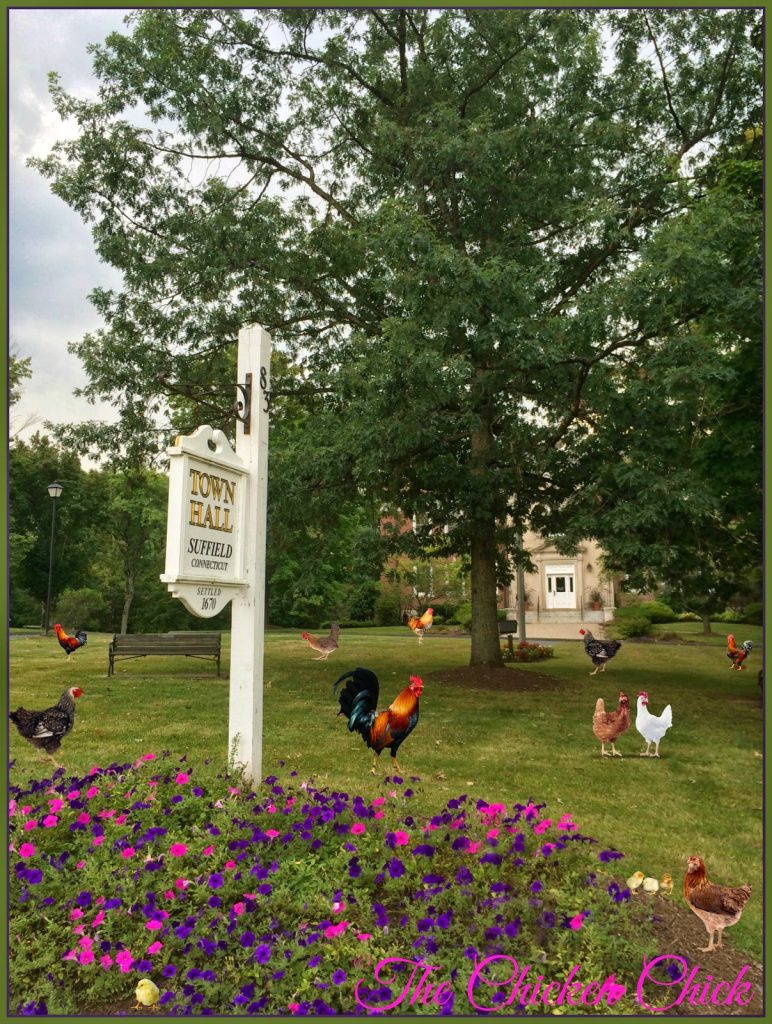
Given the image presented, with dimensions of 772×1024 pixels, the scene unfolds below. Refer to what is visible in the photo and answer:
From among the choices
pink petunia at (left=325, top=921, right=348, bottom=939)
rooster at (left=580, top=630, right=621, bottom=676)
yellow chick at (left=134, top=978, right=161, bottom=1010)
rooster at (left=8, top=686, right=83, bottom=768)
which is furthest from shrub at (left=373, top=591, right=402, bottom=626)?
yellow chick at (left=134, top=978, right=161, bottom=1010)

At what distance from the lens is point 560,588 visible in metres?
44.7

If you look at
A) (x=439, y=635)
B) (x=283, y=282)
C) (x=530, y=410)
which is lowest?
(x=439, y=635)

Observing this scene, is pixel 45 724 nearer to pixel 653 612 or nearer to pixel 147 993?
pixel 147 993

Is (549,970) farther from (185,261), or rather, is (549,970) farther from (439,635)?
(439,635)

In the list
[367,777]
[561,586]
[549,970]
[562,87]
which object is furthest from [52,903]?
[561,586]

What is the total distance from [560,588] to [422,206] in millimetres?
34960

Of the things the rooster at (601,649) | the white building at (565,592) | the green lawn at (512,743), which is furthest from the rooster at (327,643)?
the white building at (565,592)

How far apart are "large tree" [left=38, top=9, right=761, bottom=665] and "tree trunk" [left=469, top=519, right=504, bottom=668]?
0.05 m

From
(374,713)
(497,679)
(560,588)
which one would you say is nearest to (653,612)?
(560,588)

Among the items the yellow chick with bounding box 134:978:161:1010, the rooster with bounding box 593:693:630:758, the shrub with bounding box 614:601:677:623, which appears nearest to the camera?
the yellow chick with bounding box 134:978:161:1010

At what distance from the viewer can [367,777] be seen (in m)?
6.67

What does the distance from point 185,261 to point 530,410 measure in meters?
6.90

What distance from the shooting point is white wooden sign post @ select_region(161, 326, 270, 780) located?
4.54 metres

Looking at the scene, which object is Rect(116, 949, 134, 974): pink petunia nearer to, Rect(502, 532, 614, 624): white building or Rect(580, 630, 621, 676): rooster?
Rect(580, 630, 621, 676): rooster
